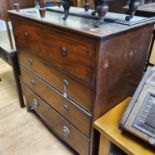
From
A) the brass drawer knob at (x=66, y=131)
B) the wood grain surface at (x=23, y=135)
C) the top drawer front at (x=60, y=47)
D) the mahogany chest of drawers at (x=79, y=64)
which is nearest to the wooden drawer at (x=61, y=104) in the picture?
the mahogany chest of drawers at (x=79, y=64)

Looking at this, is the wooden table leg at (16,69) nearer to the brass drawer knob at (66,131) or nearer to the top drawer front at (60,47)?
the top drawer front at (60,47)

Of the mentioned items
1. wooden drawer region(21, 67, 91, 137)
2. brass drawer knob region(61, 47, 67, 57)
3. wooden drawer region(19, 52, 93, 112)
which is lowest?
wooden drawer region(21, 67, 91, 137)

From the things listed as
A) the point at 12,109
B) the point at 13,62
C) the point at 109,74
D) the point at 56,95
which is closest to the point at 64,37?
the point at 109,74

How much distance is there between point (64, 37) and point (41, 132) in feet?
3.34

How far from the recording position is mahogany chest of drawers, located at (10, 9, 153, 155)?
0.81 meters

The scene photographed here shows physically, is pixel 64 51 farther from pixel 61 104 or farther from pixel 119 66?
pixel 61 104

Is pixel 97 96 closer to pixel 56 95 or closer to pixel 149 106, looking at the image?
pixel 149 106

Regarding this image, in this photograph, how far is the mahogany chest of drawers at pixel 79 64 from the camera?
0.81 meters

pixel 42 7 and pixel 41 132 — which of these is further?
pixel 41 132

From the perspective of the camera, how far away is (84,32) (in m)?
0.77

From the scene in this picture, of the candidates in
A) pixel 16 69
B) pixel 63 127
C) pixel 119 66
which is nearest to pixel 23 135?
pixel 63 127

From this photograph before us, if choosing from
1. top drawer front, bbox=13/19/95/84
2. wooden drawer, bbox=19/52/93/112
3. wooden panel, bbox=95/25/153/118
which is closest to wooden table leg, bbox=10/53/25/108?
wooden drawer, bbox=19/52/93/112

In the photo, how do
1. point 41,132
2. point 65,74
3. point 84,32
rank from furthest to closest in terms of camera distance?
point 41,132
point 65,74
point 84,32

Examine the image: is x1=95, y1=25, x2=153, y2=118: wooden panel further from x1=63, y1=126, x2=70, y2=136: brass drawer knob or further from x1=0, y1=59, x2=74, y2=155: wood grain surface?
x1=0, y1=59, x2=74, y2=155: wood grain surface
